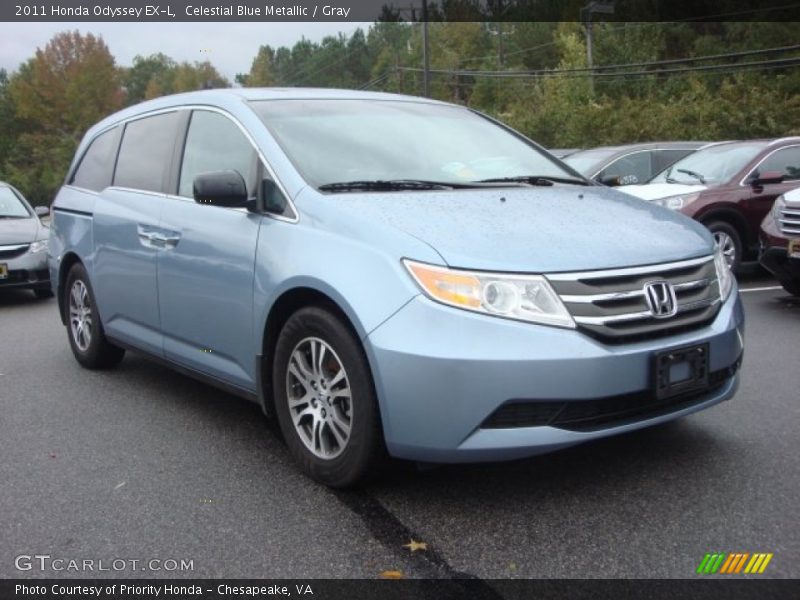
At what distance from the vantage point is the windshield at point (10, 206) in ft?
35.0

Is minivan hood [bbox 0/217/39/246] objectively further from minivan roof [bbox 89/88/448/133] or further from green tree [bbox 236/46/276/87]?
green tree [bbox 236/46/276/87]

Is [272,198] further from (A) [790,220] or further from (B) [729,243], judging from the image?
(B) [729,243]

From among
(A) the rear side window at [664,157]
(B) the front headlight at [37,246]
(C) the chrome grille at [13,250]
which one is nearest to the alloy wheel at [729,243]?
(A) the rear side window at [664,157]

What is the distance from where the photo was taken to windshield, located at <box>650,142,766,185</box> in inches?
394

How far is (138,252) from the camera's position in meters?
4.88

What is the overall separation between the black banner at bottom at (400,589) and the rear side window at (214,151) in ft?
6.27

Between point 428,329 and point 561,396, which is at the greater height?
point 428,329

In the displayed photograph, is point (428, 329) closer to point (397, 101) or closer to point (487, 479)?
point (487, 479)

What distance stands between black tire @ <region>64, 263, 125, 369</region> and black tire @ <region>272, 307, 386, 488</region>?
2390 millimetres

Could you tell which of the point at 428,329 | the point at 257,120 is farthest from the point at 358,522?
the point at 257,120

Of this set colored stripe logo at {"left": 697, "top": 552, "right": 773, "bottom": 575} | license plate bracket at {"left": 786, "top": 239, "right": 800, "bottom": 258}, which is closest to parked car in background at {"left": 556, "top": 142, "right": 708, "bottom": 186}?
license plate bracket at {"left": 786, "top": 239, "right": 800, "bottom": 258}

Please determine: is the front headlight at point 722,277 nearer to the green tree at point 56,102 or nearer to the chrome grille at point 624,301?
the chrome grille at point 624,301

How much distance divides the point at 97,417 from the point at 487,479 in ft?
7.93

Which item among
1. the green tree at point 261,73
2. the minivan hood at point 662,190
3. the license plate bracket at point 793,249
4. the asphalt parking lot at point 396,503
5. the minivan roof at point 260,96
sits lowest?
the asphalt parking lot at point 396,503
